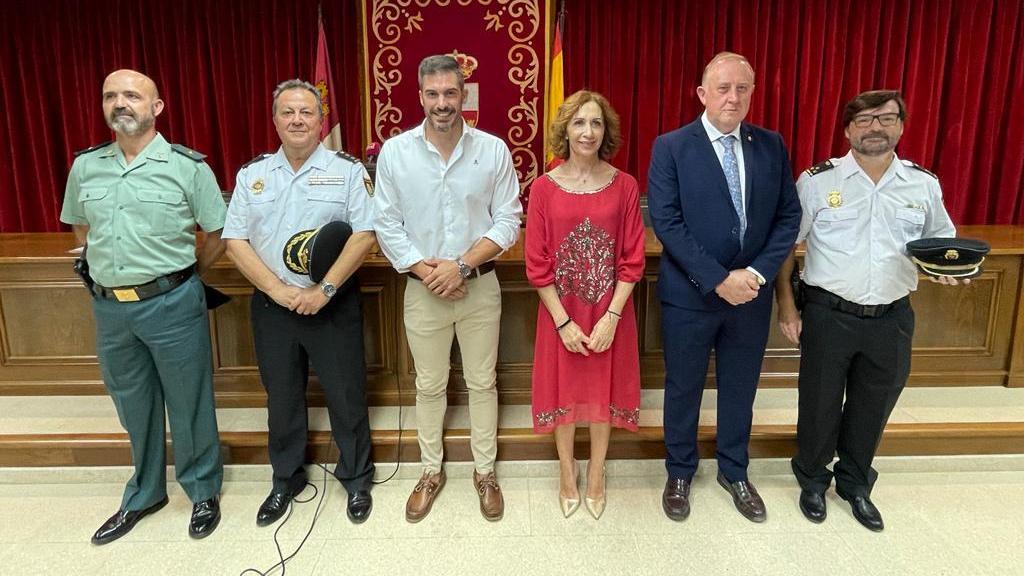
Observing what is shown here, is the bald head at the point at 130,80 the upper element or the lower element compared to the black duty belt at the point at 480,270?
upper

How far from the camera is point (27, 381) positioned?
9.57ft

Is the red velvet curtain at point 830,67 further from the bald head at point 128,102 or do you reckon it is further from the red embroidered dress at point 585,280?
the bald head at point 128,102

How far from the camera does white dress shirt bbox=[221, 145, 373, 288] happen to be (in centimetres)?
207

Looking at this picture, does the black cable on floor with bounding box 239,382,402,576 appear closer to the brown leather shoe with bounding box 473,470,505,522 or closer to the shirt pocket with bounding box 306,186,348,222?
the brown leather shoe with bounding box 473,470,505,522

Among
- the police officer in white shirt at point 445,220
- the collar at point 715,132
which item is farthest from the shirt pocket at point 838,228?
the police officer in white shirt at point 445,220

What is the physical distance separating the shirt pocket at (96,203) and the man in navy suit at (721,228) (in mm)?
1802

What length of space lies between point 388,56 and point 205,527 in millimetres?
3288

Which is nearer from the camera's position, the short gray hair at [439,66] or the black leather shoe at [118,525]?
the short gray hair at [439,66]

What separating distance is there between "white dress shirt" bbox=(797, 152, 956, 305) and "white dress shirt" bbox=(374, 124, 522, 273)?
1104mm

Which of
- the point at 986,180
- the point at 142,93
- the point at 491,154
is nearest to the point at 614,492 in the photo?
the point at 491,154

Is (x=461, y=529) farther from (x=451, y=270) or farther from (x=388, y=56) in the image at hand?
(x=388, y=56)

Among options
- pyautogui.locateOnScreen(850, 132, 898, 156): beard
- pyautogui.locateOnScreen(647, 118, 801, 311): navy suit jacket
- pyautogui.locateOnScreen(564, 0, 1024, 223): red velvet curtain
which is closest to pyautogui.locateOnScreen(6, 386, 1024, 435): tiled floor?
pyautogui.locateOnScreen(647, 118, 801, 311): navy suit jacket

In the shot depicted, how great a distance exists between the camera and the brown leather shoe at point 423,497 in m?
2.28

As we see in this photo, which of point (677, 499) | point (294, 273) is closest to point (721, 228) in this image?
point (677, 499)
